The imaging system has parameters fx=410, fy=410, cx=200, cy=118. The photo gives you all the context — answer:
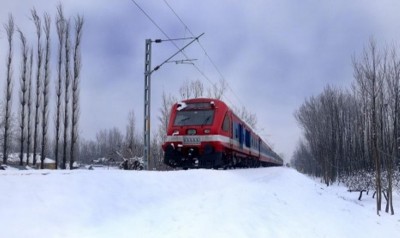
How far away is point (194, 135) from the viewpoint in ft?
56.4

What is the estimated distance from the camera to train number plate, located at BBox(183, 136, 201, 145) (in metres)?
17.1

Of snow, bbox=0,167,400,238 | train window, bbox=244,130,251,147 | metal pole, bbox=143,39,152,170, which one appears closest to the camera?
snow, bbox=0,167,400,238

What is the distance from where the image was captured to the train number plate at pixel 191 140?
17.1m

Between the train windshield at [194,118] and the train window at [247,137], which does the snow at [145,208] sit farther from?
the train window at [247,137]

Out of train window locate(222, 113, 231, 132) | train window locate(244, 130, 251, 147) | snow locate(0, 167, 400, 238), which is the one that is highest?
train window locate(222, 113, 231, 132)

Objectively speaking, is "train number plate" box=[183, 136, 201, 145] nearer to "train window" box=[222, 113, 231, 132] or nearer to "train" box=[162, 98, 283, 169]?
"train" box=[162, 98, 283, 169]

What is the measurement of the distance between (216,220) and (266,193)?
4.63 metres

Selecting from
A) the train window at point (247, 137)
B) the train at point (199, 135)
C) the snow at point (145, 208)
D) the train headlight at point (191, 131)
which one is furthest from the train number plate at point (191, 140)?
the train window at point (247, 137)

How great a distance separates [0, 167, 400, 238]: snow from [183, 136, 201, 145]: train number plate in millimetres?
4695

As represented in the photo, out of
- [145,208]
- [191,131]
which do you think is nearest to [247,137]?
[191,131]

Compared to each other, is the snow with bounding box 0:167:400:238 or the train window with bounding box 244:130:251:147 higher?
the train window with bounding box 244:130:251:147

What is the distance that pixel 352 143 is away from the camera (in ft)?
192

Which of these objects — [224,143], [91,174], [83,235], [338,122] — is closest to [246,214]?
[91,174]

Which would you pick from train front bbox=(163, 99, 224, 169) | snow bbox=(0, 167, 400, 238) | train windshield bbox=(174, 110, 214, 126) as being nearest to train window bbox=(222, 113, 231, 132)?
train front bbox=(163, 99, 224, 169)
